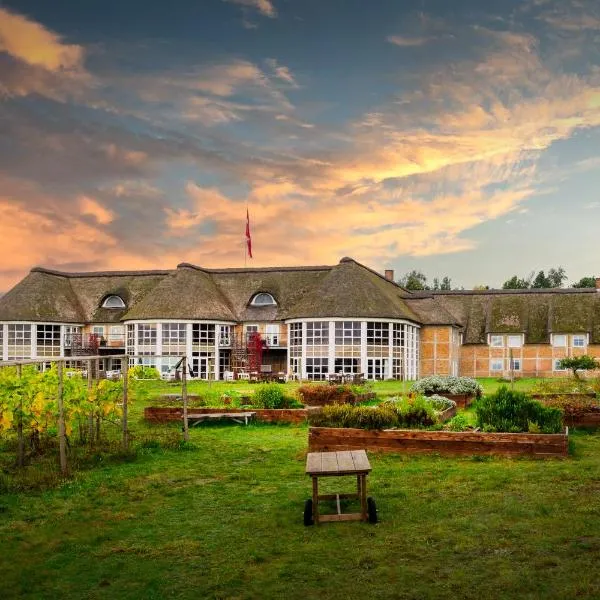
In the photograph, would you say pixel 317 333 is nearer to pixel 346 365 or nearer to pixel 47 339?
pixel 346 365

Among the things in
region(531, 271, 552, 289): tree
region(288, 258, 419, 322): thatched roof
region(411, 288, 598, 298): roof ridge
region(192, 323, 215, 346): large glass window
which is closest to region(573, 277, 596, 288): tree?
region(531, 271, 552, 289): tree

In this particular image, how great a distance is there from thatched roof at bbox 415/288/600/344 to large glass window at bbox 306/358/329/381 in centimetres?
1161

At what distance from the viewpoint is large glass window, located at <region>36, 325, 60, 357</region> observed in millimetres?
51156

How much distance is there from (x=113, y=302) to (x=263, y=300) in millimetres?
12158

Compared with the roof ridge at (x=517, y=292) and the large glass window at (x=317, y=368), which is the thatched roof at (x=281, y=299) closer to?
the roof ridge at (x=517, y=292)

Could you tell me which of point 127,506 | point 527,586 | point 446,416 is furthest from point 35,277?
point 527,586

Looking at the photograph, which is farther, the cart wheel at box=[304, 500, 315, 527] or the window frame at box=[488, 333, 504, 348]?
the window frame at box=[488, 333, 504, 348]

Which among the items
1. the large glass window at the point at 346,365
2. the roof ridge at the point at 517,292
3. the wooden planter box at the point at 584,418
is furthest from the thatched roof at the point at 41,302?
the wooden planter box at the point at 584,418

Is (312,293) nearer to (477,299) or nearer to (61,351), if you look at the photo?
(477,299)

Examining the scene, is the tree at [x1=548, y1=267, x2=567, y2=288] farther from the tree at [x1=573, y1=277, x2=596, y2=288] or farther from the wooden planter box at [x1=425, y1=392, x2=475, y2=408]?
the wooden planter box at [x1=425, y1=392, x2=475, y2=408]

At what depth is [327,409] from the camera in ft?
49.0

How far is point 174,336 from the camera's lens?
47406mm

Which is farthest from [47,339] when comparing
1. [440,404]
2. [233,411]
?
[440,404]

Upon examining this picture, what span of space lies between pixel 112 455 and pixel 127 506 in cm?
372
